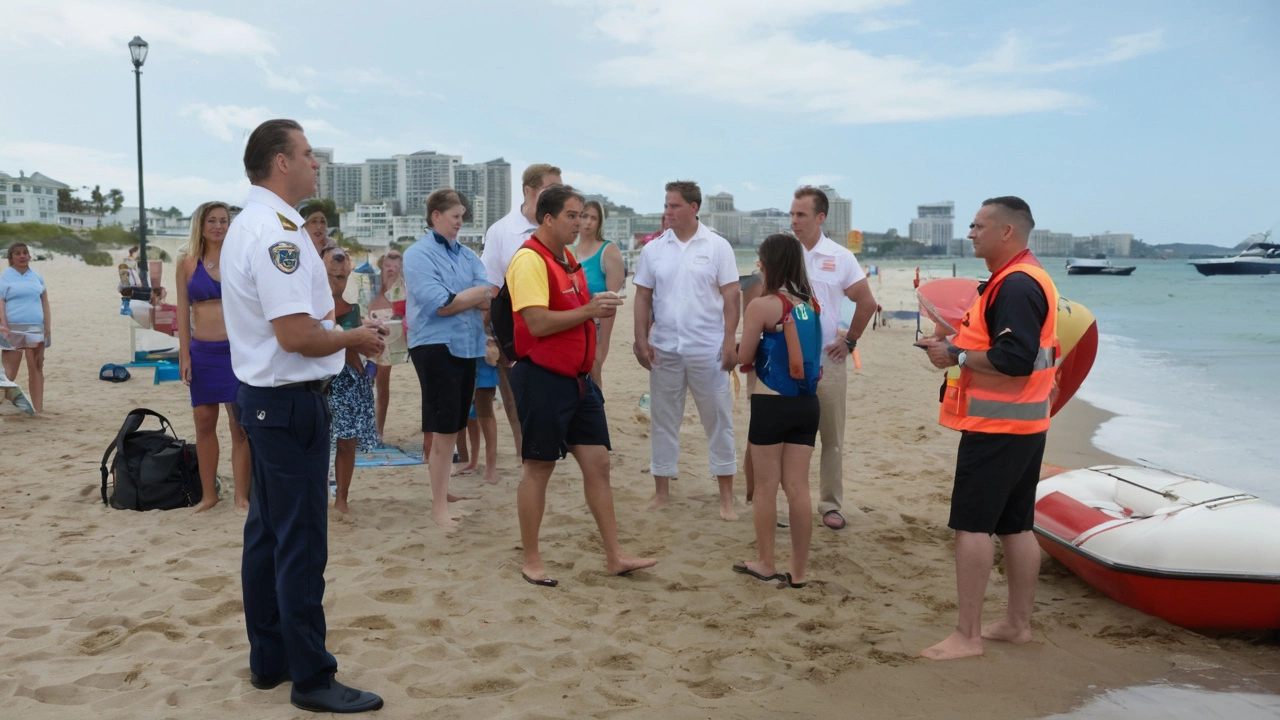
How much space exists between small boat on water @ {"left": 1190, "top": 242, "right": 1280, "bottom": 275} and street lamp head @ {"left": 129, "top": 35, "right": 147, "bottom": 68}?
69927 mm

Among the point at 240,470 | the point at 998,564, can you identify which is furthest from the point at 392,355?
the point at 998,564

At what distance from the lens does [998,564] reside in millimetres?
4668

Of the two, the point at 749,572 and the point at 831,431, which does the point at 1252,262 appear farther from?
the point at 749,572

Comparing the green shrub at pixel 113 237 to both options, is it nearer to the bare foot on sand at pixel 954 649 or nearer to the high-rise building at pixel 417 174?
the high-rise building at pixel 417 174

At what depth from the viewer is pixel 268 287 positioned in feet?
8.61

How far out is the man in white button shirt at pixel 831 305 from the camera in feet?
16.9

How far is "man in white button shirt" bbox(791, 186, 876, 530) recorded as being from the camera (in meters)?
5.16

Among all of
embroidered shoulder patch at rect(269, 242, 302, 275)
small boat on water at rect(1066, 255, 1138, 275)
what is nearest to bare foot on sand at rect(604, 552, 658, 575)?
embroidered shoulder patch at rect(269, 242, 302, 275)

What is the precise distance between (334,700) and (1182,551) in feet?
11.1

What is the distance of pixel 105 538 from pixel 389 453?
2388 millimetres

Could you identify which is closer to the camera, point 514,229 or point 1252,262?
point 514,229

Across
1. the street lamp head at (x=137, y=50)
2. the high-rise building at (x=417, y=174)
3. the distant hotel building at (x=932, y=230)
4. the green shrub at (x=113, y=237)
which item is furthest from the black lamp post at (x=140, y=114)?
the distant hotel building at (x=932, y=230)

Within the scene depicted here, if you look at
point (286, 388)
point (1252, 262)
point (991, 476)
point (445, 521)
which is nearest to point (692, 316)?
point (445, 521)

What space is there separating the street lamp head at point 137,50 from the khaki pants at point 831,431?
56.4ft
